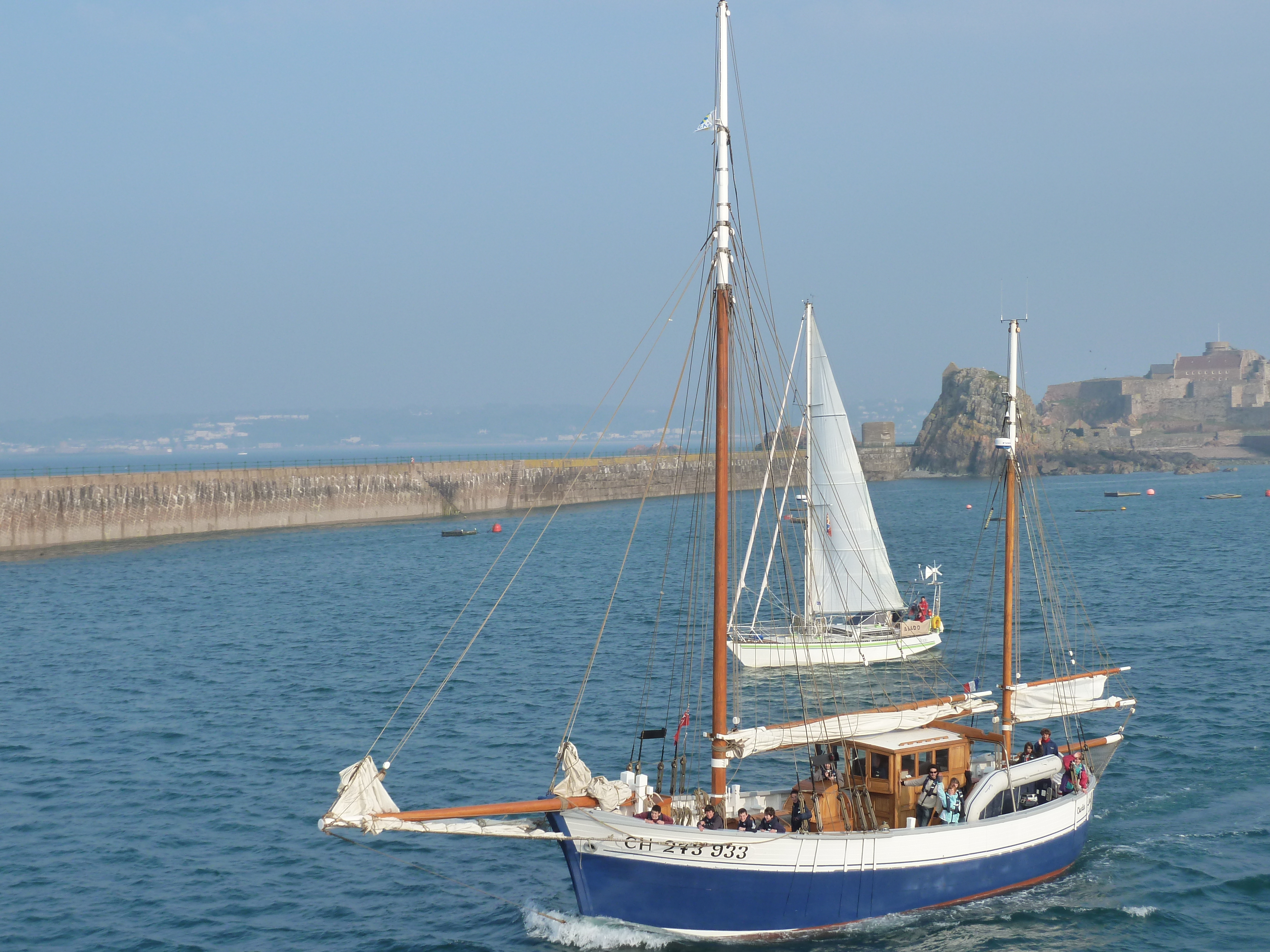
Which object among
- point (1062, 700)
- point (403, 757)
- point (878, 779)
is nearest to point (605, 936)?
point (878, 779)

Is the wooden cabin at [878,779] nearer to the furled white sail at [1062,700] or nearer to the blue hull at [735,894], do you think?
the blue hull at [735,894]

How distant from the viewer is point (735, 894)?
2345 centimetres

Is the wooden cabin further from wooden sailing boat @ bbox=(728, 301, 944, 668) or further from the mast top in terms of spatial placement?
wooden sailing boat @ bbox=(728, 301, 944, 668)

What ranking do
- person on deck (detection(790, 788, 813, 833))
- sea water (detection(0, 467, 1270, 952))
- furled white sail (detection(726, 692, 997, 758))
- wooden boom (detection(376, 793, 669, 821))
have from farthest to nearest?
furled white sail (detection(726, 692, 997, 758)) → sea water (detection(0, 467, 1270, 952)) → person on deck (detection(790, 788, 813, 833)) → wooden boom (detection(376, 793, 669, 821))

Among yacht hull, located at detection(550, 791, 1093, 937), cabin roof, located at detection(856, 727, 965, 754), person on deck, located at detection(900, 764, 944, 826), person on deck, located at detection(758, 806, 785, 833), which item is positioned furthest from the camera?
cabin roof, located at detection(856, 727, 965, 754)

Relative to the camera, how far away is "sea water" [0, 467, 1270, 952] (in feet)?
84.3

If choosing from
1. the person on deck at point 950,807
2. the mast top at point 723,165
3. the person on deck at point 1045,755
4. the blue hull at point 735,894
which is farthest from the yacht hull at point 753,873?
the mast top at point 723,165

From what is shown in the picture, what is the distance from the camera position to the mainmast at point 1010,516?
29.8 m

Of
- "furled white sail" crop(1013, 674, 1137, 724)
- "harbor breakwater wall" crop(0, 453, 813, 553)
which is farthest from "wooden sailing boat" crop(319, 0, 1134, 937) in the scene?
"harbor breakwater wall" crop(0, 453, 813, 553)

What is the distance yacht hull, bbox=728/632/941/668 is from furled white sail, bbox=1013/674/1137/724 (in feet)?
54.5

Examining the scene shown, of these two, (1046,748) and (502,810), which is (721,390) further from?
(1046,748)

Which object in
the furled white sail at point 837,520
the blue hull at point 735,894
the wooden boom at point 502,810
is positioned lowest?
the blue hull at point 735,894

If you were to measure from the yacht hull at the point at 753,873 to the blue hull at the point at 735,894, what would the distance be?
0.07 feet

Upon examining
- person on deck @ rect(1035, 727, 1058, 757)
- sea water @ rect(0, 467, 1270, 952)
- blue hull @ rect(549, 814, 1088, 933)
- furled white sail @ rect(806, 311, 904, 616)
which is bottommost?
sea water @ rect(0, 467, 1270, 952)
